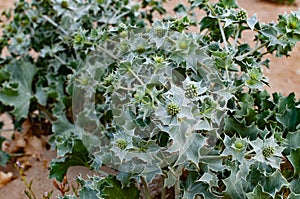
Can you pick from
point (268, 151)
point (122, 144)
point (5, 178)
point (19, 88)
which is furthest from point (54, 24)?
point (268, 151)

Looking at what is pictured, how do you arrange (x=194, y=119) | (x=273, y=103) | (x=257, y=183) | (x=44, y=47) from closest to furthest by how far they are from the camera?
(x=194, y=119)
(x=257, y=183)
(x=273, y=103)
(x=44, y=47)

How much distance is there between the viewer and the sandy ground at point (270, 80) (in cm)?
304

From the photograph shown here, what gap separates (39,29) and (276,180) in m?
2.02

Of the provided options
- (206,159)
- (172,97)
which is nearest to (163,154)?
(206,159)

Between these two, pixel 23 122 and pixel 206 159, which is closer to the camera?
pixel 206 159

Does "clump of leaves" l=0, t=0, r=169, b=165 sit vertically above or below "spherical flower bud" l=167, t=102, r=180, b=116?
below

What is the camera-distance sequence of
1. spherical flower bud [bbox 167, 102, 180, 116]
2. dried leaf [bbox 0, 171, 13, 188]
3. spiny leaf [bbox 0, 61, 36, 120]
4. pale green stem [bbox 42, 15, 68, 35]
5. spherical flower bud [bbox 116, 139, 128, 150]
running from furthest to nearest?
pale green stem [bbox 42, 15, 68, 35] → dried leaf [bbox 0, 171, 13, 188] → spiny leaf [bbox 0, 61, 36, 120] → spherical flower bud [bbox 116, 139, 128, 150] → spherical flower bud [bbox 167, 102, 180, 116]

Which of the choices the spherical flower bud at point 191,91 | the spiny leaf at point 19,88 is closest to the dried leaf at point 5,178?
the spiny leaf at point 19,88

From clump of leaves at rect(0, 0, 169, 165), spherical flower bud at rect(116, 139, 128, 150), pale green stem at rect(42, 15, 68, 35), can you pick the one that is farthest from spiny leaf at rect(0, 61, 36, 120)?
spherical flower bud at rect(116, 139, 128, 150)

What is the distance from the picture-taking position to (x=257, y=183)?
6.43ft

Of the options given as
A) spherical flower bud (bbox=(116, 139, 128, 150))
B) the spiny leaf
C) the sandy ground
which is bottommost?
the sandy ground

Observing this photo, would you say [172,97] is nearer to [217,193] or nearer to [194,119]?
[194,119]

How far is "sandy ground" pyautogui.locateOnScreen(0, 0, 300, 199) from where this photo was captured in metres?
3.04

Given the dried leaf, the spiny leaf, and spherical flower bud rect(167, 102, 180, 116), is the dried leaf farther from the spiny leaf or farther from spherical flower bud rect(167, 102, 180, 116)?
spherical flower bud rect(167, 102, 180, 116)
